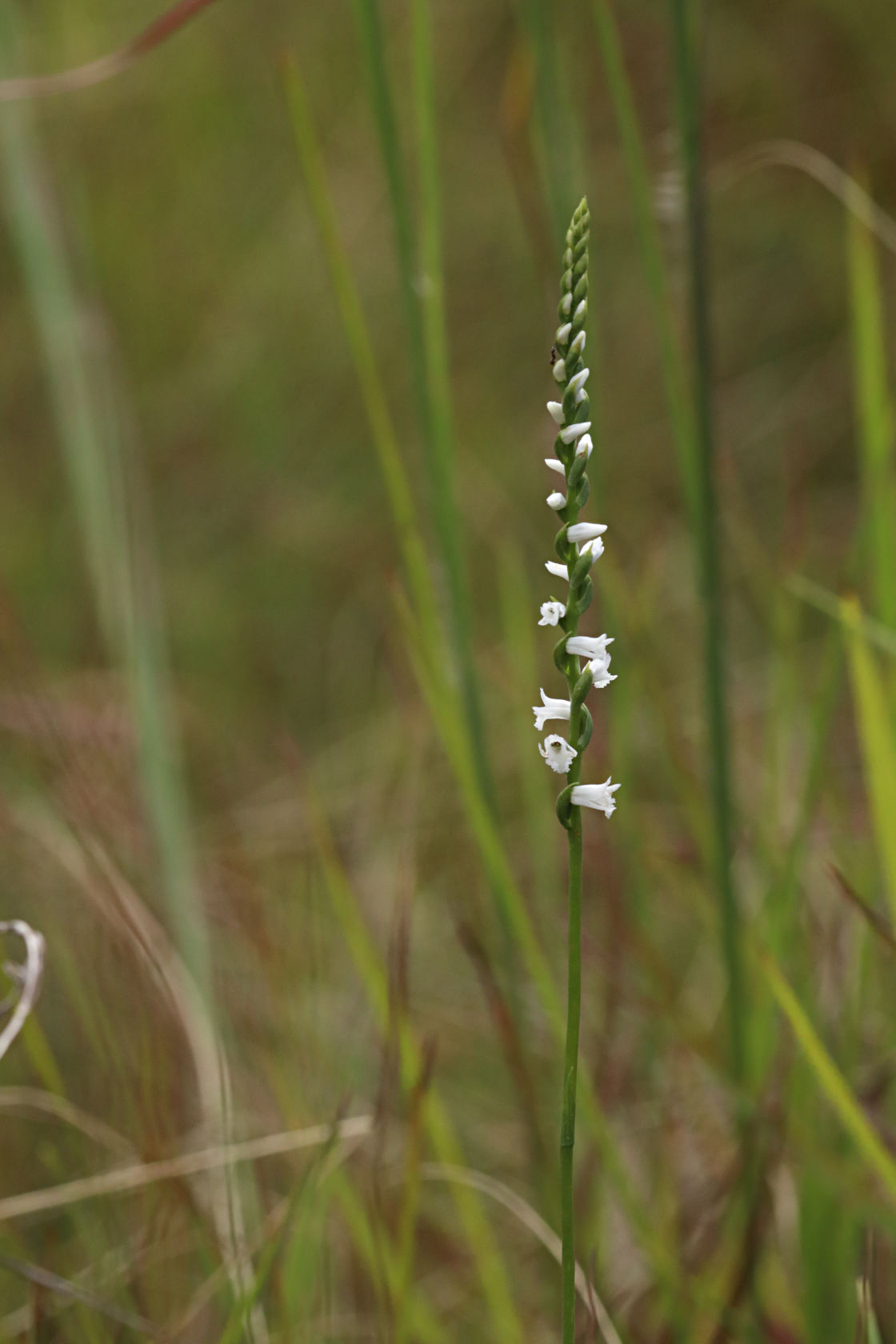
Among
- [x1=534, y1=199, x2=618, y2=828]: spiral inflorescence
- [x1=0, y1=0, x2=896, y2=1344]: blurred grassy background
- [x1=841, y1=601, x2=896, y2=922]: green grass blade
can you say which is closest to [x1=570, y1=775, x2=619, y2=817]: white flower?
[x1=534, y1=199, x2=618, y2=828]: spiral inflorescence

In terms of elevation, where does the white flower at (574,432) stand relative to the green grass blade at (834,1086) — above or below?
above

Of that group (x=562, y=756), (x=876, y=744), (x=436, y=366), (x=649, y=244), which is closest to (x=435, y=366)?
(x=436, y=366)

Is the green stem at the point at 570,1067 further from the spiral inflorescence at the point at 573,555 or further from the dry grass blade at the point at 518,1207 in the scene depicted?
the dry grass blade at the point at 518,1207

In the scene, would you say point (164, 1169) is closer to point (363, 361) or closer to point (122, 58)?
point (363, 361)

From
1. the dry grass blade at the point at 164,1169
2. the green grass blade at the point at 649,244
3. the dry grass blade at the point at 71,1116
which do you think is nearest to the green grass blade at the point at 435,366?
the green grass blade at the point at 649,244

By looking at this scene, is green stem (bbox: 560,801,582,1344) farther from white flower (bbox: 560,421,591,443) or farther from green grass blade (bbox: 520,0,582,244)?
green grass blade (bbox: 520,0,582,244)

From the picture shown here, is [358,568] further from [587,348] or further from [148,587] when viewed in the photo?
[587,348]

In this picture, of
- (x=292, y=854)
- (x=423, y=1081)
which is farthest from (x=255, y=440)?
(x=423, y=1081)
